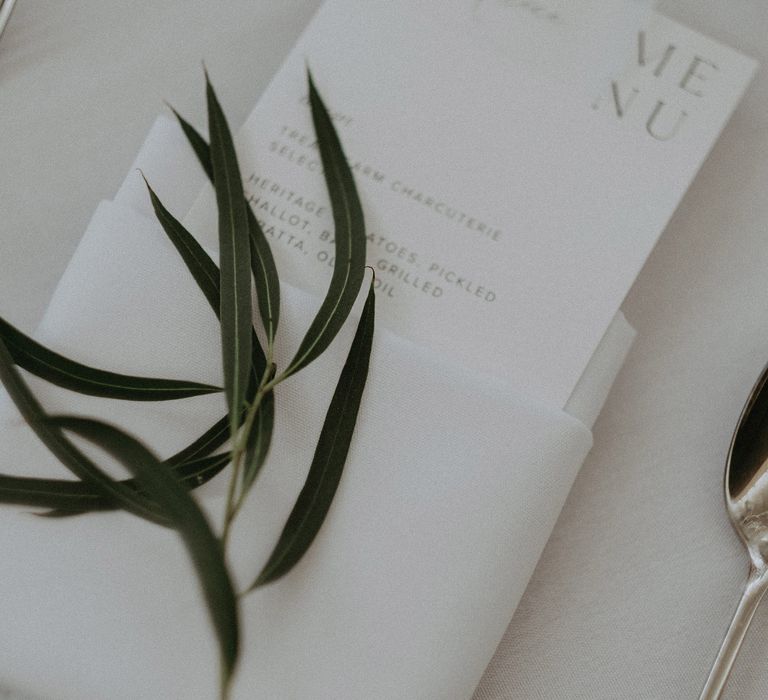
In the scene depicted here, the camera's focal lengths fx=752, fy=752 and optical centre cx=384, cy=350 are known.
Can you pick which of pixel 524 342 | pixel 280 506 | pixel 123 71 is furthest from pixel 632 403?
pixel 123 71

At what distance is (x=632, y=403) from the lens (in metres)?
0.39

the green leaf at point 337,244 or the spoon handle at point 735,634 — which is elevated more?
the green leaf at point 337,244

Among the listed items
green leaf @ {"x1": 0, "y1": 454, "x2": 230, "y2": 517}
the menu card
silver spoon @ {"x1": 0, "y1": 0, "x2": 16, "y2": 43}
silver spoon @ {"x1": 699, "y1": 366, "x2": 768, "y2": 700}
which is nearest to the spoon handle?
silver spoon @ {"x1": 699, "y1": 366, "x2": 768, "y2": 700}

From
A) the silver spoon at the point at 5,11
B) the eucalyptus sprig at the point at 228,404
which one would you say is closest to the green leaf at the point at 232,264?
the eucalyptus sprig at the point at 228,404

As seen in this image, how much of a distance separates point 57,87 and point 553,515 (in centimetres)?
34

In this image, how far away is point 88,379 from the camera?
0.98ft

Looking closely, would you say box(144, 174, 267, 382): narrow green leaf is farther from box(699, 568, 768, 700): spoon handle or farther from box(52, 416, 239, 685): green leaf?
box(699, 568, 768, 700): spoon handle

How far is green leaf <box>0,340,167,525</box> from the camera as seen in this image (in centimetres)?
27

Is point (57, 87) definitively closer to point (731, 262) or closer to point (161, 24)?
point (161, 24)

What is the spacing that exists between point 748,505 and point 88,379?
31 cm

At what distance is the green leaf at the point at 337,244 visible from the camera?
0.32m

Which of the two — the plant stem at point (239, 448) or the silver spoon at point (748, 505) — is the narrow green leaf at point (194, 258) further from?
the silver spoon at point (748, 505)

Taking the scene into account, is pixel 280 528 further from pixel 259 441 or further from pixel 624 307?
pixel 624 307

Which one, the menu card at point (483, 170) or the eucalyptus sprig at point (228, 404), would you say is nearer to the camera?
the eucalyptus sprig at point (228, 404)
